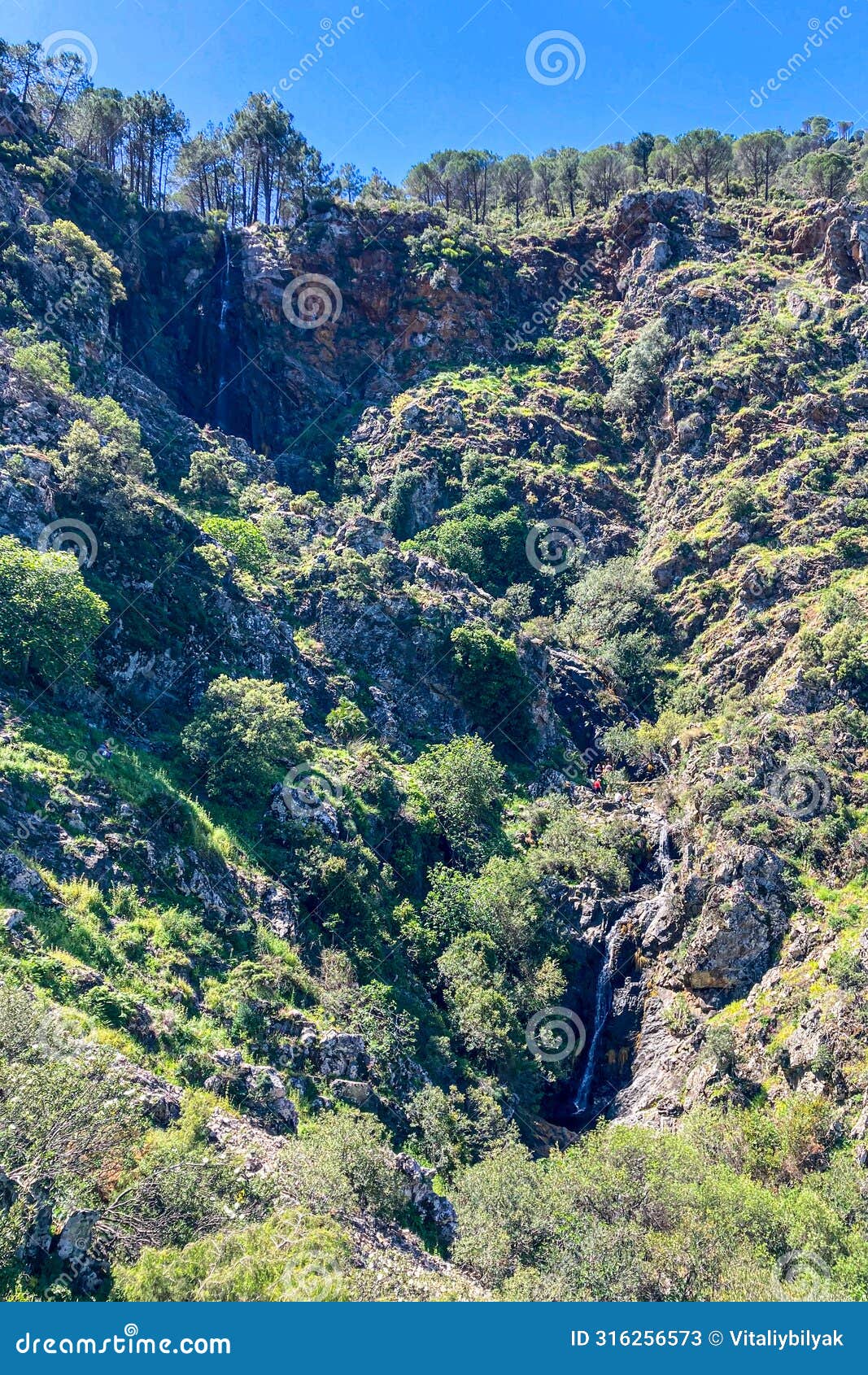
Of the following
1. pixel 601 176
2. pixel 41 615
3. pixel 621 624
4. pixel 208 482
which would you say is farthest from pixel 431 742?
pixel 601 176

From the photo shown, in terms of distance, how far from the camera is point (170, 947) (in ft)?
105

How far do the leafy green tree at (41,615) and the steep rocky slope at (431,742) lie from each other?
6.4 inches

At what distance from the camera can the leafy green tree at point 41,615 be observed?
120 ft

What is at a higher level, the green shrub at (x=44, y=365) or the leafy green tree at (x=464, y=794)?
the green shrub at (x=44, y=365)

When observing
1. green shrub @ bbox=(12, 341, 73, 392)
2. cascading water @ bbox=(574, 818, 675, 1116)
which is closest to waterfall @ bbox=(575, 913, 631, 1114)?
cascading water @ bbox=(574, 818, 675, 1116)

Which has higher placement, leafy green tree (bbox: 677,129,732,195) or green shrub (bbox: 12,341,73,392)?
leafy green tree (bbox: 677,129,732,195)

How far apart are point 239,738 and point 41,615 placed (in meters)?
10.5

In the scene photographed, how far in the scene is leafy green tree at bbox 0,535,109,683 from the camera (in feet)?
120

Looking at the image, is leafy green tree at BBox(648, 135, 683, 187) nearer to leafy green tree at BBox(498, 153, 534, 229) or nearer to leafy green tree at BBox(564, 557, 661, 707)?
leafy green tree at BBox(498, 153, 534, 229)

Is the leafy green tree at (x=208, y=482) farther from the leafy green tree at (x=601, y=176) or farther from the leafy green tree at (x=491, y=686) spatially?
the leafy green tree at (x=601, y=176)

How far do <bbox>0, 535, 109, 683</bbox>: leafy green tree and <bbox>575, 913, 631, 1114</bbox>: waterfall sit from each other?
30.9 metres

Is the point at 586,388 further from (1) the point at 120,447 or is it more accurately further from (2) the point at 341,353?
(1) the point at 120,447

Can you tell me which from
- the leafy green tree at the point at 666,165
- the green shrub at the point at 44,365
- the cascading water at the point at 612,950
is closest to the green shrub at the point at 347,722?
the cascading water at the point at 612,950

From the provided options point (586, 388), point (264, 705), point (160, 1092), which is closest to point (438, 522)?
point (586, 388)
